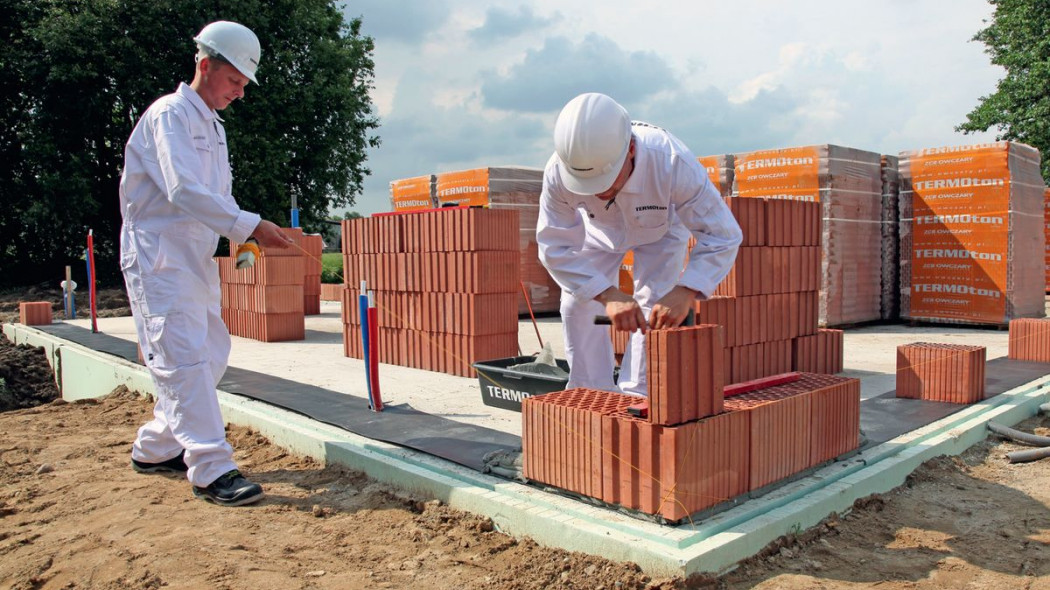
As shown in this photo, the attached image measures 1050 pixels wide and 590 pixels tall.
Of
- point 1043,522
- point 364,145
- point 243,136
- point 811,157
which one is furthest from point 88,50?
point 1043,522

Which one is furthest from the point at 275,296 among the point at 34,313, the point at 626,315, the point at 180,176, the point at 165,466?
the point at 626,315

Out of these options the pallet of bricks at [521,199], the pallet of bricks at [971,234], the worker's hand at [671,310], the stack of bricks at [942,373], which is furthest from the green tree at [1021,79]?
the worker's hand at [671,310]

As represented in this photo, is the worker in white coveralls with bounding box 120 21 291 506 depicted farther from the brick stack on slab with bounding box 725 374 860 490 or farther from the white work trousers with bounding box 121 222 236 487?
the brick stack on slab with bounding box 725 374 860 490

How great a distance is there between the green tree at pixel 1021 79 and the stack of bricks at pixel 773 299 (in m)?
16.7

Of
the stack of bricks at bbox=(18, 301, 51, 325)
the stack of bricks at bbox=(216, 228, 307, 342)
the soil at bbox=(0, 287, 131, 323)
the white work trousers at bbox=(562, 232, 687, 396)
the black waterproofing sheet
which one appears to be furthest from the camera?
the soil at bbox=(0, 287, 131, 323)

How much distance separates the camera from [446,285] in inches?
275

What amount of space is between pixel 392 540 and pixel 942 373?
3910 millimetres

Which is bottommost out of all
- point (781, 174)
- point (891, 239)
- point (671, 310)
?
point (671, 310)

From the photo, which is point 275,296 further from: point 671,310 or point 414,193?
point 671,310

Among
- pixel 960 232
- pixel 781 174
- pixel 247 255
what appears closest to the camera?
pixel 247 255

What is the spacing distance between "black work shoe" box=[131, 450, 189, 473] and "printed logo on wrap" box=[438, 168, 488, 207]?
8.50 meters

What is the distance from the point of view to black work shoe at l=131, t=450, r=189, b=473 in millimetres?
3955

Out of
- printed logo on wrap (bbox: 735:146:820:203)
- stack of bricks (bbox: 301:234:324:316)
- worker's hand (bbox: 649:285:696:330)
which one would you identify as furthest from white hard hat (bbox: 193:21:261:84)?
stack of bricks (bbox: 301:234:324:316)

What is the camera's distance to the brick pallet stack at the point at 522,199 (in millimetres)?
12227
